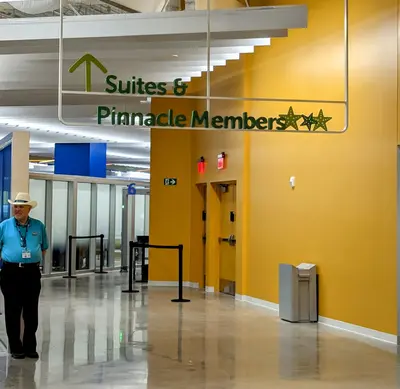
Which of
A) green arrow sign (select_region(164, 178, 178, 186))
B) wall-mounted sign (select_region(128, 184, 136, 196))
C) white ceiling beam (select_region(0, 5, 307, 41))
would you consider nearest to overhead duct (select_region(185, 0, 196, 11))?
white ceiling beam (select_region(0, 5, 307, 41))

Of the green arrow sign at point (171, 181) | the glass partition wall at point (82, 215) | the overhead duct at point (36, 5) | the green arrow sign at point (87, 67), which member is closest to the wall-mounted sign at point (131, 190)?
the glass partition wall at point (82, 215)

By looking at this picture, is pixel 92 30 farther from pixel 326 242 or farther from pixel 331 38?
pixel 326 242

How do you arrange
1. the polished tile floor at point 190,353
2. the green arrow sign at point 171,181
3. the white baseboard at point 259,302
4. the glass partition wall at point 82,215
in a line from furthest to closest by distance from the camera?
the glass partition wall at point 82,215 < the green arrow sign at point 171,181 < the white baseboard at point 259,302 < the polished tile floor at point 190,353

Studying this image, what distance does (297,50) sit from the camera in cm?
1055

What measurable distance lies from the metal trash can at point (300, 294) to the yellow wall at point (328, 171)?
13cm

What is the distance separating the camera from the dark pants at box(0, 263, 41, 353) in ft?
23.2

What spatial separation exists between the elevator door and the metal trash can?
3290mm

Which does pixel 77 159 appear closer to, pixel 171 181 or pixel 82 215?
pixel 82 215

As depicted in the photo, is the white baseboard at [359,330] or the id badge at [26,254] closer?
the id badge at [26,254]

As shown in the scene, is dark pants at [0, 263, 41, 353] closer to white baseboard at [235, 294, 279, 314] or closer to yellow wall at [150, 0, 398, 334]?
yellow wall at [150, 0, 398, 334]

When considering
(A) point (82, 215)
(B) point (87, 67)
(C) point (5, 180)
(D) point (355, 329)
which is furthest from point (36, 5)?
(A) point (82, 215)

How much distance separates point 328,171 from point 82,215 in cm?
955

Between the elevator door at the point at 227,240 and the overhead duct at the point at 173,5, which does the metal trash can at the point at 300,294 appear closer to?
the elevator door at the point at 227,240

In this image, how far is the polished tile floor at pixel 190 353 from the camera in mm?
6230
